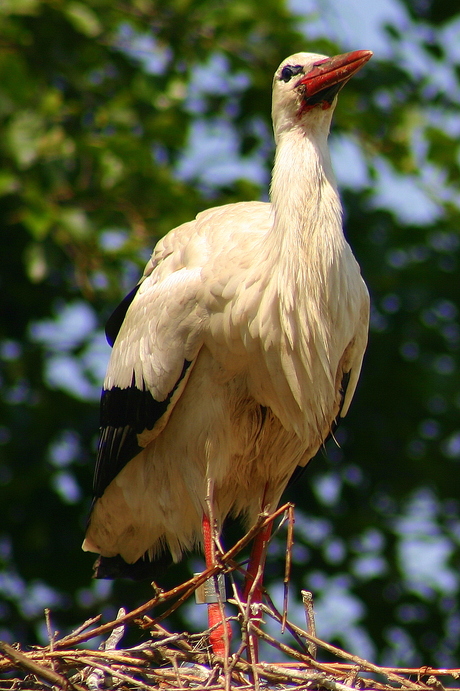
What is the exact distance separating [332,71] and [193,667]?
5.97ft

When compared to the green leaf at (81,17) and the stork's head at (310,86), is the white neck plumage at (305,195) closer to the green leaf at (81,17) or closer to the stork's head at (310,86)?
the stork's head at (310,86)

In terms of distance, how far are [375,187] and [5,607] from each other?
2.92 metres

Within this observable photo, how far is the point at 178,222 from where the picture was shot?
5203mm

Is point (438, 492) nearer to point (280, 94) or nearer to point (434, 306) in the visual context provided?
point (434, 306)

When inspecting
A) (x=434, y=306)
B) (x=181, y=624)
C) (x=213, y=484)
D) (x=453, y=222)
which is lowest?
(x=181, y=624)

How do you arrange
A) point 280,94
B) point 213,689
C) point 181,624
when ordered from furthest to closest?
point 181,624
point 280,94
point 213,689

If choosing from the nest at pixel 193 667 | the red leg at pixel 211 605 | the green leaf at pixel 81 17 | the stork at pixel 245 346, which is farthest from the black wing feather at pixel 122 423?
the green leaf at pixel 81 17

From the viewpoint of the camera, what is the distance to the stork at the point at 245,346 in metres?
3.50

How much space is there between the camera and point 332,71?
3602 millimetres

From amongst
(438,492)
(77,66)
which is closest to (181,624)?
(438,492)

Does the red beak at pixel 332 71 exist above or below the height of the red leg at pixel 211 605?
above

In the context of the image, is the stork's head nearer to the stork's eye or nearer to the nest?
the stork's eye

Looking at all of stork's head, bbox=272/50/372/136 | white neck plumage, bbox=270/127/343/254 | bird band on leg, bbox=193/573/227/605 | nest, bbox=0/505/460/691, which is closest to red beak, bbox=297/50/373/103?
stork's head, bbox=272/50/372/136

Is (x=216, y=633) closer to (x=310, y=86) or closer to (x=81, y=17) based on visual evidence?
(x=310, y=86)
